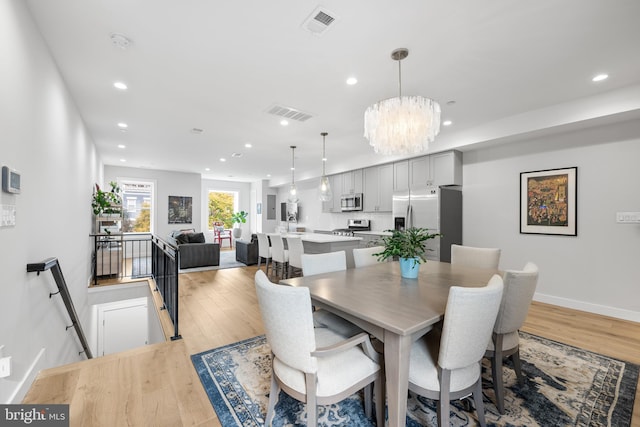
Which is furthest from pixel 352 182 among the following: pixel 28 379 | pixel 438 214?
pixel 28 379

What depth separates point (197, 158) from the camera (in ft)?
22.5

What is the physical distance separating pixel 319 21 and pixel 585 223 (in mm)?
4196

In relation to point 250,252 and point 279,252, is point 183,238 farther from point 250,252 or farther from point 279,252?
point 279,252

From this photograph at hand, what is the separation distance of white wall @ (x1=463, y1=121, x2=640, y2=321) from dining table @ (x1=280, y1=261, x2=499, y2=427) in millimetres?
2291

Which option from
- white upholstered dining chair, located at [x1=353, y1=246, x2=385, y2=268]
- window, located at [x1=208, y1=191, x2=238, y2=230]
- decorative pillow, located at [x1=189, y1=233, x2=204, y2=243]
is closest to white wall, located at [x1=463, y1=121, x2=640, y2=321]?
white upholstered dining chair, located at [x1=353, y1=246, x2=385, y2=268]

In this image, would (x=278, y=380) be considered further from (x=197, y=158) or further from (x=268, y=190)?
(x=268, y=190)

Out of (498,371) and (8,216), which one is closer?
(8,216)

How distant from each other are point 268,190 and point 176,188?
310 centimetres

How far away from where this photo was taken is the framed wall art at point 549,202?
3750 millimetres

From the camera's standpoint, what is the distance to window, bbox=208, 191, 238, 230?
419 inches

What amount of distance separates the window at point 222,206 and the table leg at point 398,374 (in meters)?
10.2

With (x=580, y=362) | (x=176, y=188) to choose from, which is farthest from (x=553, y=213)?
(x=176, y=188)

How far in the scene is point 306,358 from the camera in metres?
1.35

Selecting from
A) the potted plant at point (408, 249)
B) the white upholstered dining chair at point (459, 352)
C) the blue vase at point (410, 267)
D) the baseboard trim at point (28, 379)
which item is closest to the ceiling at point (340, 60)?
the potted plant at point (408, 249)
